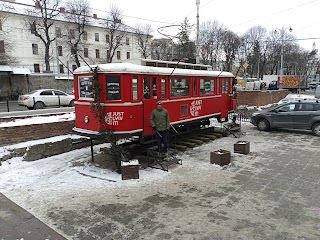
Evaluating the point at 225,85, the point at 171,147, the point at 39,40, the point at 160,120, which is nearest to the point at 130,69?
the point at 160,120


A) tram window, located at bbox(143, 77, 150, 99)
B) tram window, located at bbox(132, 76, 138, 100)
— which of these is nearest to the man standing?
tram window, located at bbox(143, 77, 150, 99)

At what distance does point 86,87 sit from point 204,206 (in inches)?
201

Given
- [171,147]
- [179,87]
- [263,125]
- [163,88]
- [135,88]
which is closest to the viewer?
[135,88]

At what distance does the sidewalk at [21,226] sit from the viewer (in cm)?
459

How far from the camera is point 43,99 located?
1945 centimetres

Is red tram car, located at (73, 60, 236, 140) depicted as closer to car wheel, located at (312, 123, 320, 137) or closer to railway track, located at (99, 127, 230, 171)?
railway track, located at (99, 127, 230, 171)

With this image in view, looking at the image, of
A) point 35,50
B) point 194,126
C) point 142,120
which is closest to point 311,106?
point 194,126

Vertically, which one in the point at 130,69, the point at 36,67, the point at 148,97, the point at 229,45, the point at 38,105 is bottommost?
the point at 38,105

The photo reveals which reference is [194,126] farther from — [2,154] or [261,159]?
[2,154]

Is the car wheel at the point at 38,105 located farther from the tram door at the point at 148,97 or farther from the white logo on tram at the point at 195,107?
the tram door at the point at 148,97

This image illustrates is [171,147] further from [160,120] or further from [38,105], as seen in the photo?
[38,105]

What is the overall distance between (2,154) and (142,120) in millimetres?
4632

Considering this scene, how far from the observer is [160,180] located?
7.08 meters

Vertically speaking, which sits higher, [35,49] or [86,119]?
[35,49]
